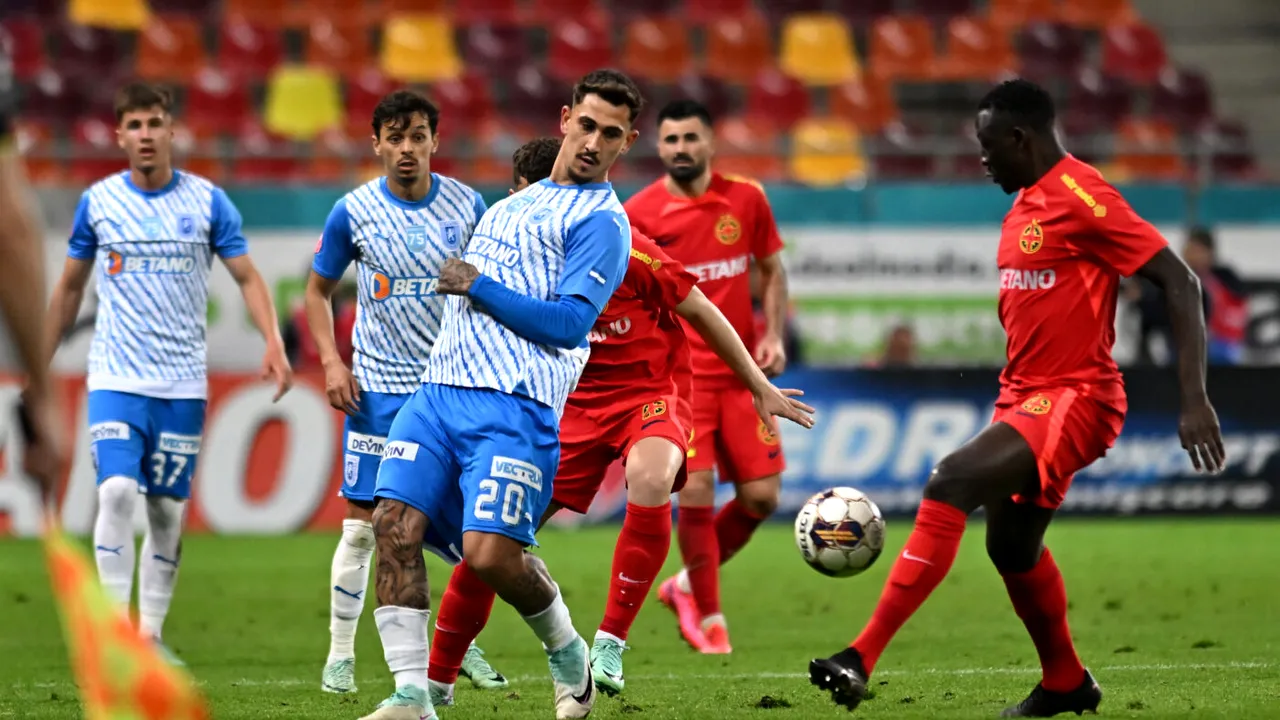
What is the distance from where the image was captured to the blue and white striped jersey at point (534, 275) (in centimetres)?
582

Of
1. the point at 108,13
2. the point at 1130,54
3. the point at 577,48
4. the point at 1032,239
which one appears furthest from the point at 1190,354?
the point at 108,13

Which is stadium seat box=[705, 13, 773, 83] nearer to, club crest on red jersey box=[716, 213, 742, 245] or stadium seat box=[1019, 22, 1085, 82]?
stadium seat box=[1019, 22, 1085, 82]

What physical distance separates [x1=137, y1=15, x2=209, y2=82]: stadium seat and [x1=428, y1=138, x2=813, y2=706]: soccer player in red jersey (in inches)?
602

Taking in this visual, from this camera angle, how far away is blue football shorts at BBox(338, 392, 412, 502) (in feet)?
24.7

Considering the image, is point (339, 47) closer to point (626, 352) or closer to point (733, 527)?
point (733, 527)

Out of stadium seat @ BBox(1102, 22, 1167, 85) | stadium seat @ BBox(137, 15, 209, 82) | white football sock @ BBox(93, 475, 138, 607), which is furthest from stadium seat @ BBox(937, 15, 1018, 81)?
white football sock @ BBox(93, 475, 138, 607)

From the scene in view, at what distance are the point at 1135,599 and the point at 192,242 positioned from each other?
20.0ft

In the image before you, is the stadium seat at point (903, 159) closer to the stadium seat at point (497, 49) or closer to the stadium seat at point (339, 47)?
the stadium seat at point (497, 49)

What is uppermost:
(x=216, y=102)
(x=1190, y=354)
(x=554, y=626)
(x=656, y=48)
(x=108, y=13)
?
(x=108, y=13)

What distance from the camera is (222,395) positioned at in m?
15.2

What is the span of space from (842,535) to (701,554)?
1.96 metres

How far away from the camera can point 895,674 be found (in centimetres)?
771

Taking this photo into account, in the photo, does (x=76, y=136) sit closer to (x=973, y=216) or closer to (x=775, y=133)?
(x=775, y=133)

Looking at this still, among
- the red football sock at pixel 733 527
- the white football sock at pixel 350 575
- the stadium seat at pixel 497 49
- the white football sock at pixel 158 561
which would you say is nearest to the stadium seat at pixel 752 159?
the stadium seat at pixel 497 49
